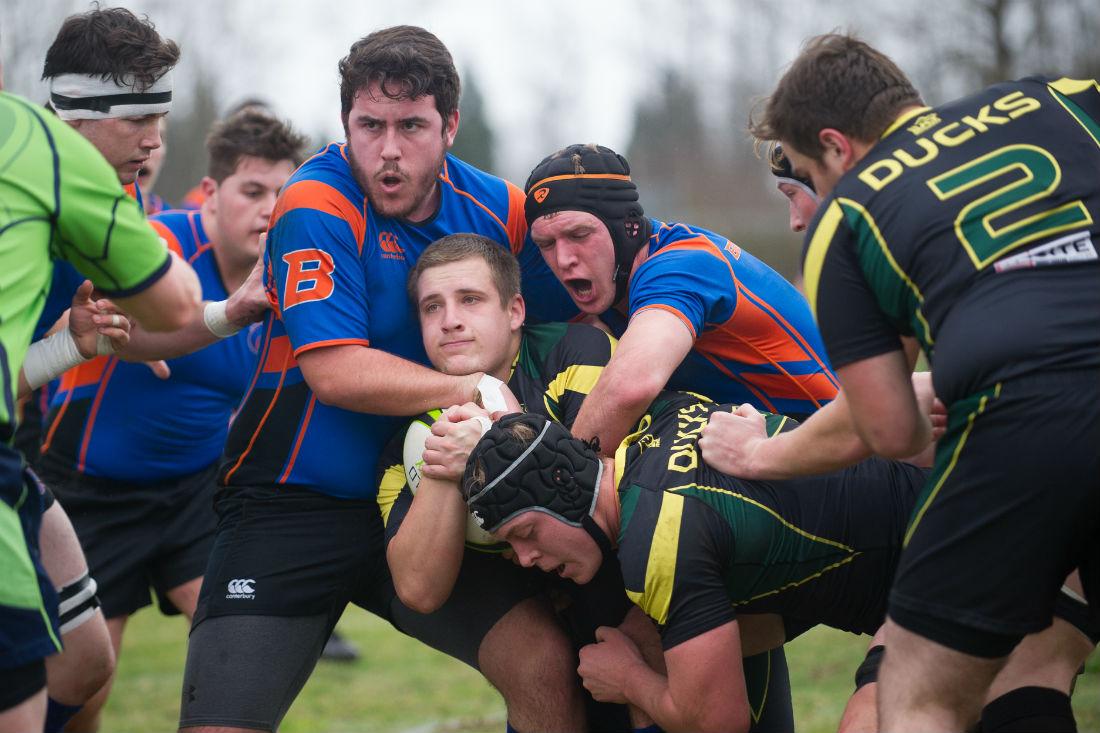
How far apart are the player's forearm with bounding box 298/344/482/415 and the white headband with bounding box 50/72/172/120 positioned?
3.95 feet

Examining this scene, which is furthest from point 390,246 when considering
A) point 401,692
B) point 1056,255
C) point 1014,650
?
point 401,692

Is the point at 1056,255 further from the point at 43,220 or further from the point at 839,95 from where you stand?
the point at 43,220

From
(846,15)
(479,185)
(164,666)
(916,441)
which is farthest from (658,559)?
(846,15)

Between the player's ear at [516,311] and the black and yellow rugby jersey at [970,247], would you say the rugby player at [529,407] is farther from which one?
the black and yellow rugby jersey at [970,247]

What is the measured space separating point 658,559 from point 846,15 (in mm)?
23838

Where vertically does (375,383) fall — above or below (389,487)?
above

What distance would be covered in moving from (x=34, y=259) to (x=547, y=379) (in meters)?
1.92

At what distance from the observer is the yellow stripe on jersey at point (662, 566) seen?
141 inches

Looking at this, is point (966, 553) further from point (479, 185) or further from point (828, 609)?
point (479, 185)

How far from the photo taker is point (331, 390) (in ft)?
13.5

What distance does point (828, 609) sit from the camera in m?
3.95

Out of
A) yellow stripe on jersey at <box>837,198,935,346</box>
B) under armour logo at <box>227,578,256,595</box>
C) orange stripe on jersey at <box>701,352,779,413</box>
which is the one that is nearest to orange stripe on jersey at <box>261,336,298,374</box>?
under armour logo at <box>227,578,256,595</box>

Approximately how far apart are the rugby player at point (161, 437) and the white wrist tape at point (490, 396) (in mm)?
2028

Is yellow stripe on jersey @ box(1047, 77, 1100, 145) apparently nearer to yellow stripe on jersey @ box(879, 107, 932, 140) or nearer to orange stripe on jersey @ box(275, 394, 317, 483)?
yellow stripe on jersey @ box(879, 107, 932, 140)
